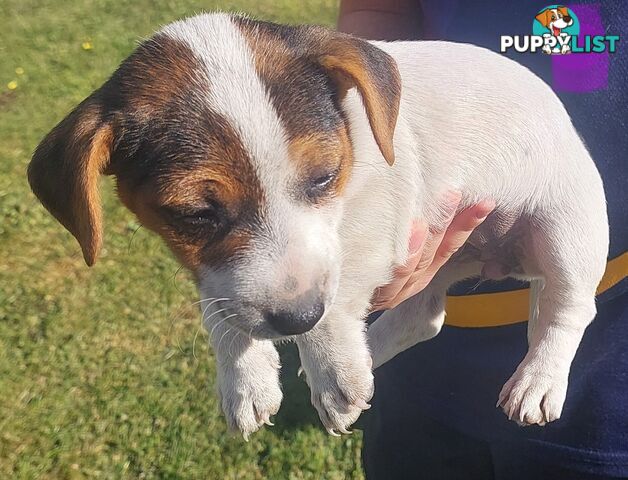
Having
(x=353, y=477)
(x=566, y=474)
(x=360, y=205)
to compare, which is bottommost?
(x=353, y=477)

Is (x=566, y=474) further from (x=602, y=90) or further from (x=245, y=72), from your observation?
(x=245, y=72)

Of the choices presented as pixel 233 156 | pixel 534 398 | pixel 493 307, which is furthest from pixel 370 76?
pixel 534 398

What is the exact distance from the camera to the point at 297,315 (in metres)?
2.11

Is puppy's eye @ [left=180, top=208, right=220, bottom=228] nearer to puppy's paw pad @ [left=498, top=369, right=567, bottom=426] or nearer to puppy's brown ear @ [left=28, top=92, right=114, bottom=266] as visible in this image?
puppy's brown ear @ [left=28, top=92, right=114, bottom=266]

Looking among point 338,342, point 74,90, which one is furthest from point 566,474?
point 74,90

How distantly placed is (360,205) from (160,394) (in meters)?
2.76

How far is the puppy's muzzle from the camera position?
A: 6.89 feet

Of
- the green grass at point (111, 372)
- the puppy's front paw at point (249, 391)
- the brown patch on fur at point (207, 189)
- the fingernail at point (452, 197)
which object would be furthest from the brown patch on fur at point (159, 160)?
the green grass at point (111, 372)

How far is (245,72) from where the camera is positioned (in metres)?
2.18

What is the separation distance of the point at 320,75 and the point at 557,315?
1356 mm

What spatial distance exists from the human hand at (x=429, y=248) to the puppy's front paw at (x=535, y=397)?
52 centimetres

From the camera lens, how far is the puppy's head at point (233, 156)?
2.12m

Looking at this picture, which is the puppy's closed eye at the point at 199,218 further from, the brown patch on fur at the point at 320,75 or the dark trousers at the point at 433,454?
the dark trousers at the point at 433,454

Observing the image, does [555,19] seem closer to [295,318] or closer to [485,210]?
[485,210]
